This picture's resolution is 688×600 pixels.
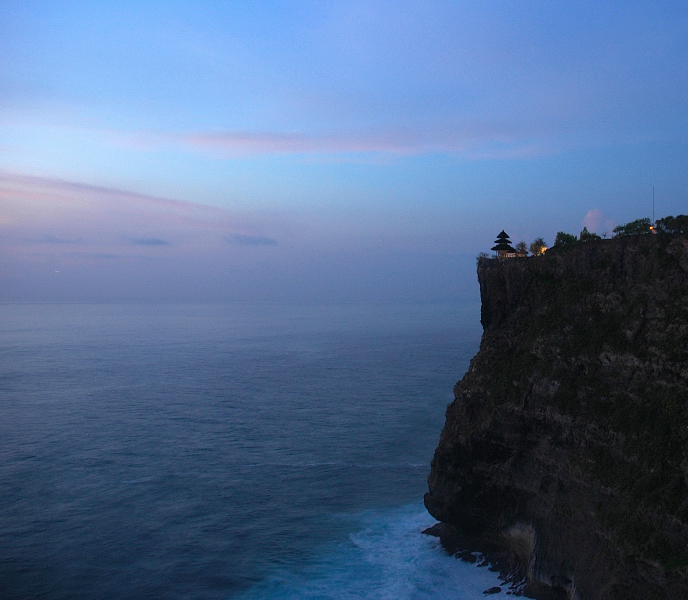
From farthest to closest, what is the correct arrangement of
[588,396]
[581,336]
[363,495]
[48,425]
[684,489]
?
[48,425], [363,495], [581,336], [588,396], [684,489]

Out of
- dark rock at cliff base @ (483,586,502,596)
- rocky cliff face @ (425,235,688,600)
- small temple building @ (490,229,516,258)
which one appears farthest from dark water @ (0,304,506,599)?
small temple building @ (490,229,516,258)

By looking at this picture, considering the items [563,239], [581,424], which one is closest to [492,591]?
[581,424]

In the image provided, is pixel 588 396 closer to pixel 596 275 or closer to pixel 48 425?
pixel 596 275

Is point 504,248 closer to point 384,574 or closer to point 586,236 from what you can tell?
point 586,236

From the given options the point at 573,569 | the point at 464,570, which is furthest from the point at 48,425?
the point at 573,569

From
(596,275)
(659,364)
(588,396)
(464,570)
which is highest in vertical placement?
(596,275)

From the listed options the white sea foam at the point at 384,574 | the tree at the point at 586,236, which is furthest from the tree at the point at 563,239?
the white sea foam at the point at 384,574
